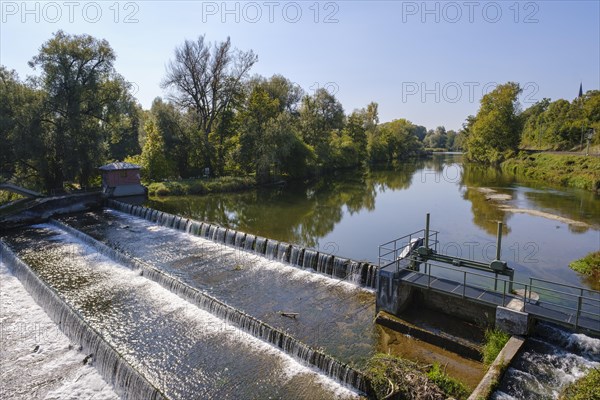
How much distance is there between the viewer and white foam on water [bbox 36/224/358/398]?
848 cm

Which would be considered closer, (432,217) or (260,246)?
(260,246)

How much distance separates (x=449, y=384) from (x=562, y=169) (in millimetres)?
46139

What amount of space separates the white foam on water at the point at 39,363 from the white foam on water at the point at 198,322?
167 cm

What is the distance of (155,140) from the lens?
36.3 m

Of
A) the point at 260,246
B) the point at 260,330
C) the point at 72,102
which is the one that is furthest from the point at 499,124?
the point at 260,330

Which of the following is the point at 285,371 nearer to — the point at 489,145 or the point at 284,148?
the point at 284,148

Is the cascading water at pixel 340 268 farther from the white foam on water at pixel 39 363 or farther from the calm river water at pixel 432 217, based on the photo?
the white foam on water at pixel 39 363

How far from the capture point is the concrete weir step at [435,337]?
28.1ft

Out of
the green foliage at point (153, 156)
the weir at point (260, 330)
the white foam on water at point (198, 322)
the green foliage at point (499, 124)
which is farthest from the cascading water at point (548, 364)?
the green foliage at point (499, 124)

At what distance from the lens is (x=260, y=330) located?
10023 mm

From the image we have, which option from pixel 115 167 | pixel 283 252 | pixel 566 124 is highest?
pixel 566 124

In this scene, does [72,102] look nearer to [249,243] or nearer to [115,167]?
[115,167]

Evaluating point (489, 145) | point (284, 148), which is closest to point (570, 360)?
point (284, 148)

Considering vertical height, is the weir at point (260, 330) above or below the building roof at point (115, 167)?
below
